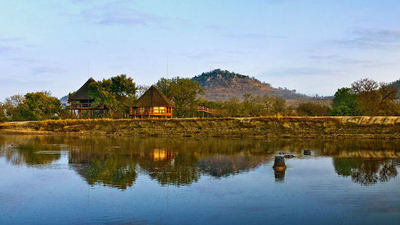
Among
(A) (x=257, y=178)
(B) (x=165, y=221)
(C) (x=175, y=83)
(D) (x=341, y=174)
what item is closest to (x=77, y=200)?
(B) (x=165, y=221)

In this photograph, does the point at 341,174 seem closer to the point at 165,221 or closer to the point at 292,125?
the point at 165,221

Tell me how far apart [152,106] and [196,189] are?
5378 cm

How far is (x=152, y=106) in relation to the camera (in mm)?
74250

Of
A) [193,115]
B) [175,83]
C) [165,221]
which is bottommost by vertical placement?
[165,221]

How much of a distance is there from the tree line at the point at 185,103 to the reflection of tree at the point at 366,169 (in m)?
35.3

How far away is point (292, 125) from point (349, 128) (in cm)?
857

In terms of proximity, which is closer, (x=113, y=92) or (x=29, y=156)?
(x=29, y=156)

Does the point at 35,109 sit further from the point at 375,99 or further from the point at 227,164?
the point at 375,99

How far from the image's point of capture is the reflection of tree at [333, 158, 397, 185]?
80.7 ft

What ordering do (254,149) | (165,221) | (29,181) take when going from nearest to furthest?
(165,221) < (29,181) < (254,149)

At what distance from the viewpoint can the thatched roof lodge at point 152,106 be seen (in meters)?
74.2

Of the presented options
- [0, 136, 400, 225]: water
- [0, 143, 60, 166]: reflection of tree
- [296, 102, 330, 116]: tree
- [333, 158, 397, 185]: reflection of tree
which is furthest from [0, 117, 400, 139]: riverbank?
[0, 143, 60, 166]: reflection of tree

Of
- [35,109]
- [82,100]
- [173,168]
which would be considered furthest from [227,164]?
[35,109]

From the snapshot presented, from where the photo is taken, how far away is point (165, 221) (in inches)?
617
